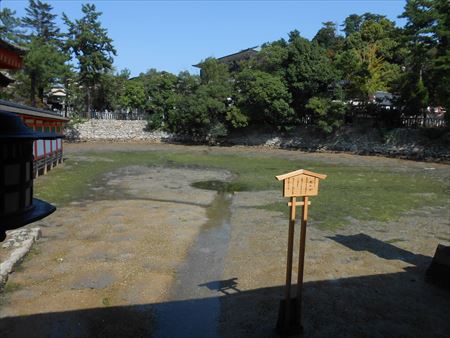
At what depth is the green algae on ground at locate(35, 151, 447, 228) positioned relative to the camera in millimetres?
13148

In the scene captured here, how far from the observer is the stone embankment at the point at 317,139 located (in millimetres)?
29108

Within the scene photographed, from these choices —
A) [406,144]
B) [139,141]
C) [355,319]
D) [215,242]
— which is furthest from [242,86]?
[355,319]

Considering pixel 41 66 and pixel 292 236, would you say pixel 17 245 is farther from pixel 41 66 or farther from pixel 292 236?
pixel 41 66

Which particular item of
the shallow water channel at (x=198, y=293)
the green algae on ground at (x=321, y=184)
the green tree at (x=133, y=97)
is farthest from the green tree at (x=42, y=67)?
the shallow water channel at (x=198, y=293)

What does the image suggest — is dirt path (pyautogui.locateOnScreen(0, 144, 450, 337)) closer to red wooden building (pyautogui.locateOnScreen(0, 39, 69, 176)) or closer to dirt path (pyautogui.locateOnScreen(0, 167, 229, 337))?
dirt path (pyautogui.locateOnScreen(0, 167, 229, 337))

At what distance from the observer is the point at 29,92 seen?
34031 mm

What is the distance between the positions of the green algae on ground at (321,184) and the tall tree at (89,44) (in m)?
14.0

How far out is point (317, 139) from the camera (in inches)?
1363

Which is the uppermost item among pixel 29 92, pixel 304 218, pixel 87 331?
pixel 29 92

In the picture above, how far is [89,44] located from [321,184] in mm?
30591

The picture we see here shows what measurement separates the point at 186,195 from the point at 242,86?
2325 cm

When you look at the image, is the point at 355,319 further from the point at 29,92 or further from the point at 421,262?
the point at 29,92

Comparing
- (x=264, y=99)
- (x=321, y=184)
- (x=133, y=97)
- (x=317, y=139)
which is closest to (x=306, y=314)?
(x=321, y=184)

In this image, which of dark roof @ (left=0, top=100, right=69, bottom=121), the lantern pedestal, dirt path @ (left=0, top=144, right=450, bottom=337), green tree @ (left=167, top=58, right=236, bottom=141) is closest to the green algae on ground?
dirt path @ (left=0, top=144, right=450, bottom=337)
